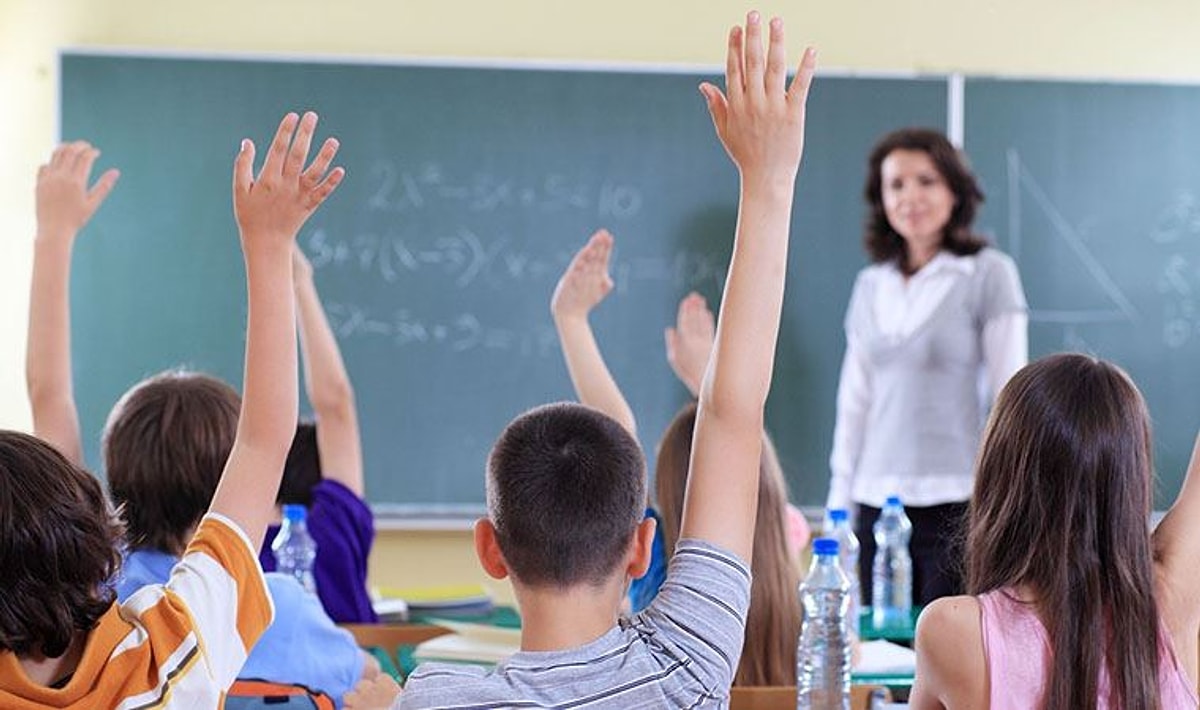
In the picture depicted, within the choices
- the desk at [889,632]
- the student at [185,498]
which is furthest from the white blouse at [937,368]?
the student at [185,498]

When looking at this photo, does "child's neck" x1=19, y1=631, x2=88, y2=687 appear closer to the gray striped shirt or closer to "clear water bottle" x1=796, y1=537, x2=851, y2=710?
the gray striped shirt

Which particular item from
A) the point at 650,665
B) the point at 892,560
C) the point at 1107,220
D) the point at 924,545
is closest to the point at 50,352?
the point at 650,665

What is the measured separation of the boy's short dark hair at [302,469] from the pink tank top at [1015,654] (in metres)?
1.82

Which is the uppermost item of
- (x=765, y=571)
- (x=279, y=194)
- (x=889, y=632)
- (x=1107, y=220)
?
(x=1107, y=220)

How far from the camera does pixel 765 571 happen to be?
263cm

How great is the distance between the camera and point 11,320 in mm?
4902

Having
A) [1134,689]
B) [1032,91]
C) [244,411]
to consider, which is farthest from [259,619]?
[1032,91]

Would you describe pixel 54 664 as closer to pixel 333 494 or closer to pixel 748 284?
pixel 748 284

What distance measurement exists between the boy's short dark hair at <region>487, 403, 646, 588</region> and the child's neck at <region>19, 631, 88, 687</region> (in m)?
0.42


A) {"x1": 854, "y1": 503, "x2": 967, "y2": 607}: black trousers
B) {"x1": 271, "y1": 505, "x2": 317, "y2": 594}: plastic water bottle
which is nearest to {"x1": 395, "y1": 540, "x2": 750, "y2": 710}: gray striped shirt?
{"x1": 271, "y1": 505, "x2": 317, "y2": 594}: plastic water bottle

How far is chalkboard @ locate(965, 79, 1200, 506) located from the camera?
512cm

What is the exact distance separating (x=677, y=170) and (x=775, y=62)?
3.54 m

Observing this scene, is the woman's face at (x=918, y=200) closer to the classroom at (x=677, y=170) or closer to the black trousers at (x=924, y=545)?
the classroom at (x=677, y=170)

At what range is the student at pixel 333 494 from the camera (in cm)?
304
